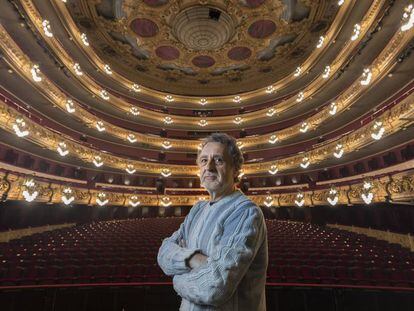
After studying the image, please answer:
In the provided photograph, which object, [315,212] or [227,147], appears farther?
[315,212]

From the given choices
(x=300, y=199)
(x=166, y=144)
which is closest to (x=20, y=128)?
(x=166, y=144)

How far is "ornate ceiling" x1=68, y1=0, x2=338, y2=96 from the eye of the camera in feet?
52.3

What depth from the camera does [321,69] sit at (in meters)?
17.6

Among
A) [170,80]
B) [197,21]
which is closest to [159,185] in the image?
[170,80]

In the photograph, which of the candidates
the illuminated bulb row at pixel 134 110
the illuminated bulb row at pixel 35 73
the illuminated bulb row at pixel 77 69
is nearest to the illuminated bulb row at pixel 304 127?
the illuminated bulb row at pixel 134 110

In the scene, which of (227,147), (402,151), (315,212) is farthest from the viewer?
(315,212)

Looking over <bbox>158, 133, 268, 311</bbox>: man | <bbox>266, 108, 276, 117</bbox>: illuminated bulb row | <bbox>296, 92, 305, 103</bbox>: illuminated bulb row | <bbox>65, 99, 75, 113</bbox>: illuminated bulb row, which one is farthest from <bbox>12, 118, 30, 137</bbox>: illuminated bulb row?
<bbox>296, 92, 305, 103</bbox>: illuminated bulb row

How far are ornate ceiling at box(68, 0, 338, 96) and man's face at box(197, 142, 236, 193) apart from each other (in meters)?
18.0

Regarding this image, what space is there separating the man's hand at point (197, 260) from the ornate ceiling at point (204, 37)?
60.7ft

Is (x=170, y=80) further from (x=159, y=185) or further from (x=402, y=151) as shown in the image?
(x=402, y=151)

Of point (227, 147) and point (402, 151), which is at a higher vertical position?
point (402, 151)

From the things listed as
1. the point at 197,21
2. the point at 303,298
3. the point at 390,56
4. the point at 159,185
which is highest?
the point at 197,21

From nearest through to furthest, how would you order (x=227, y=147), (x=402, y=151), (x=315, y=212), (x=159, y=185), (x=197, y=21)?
(x=227, y=147) → (x=402, y=151) → (x=315, y=212) → (x=197, y=21) → (x=159, y=185)

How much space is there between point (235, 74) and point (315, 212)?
15.4 m
